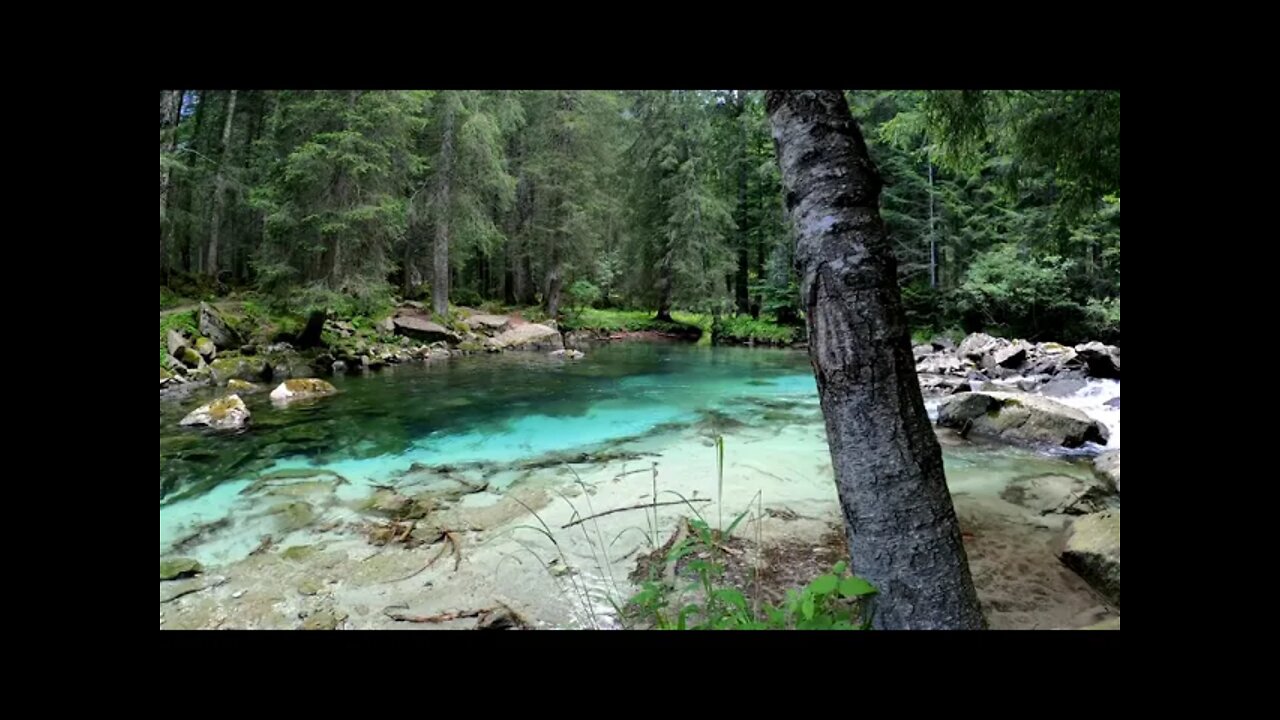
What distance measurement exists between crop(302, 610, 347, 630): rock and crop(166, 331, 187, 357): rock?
35.7 ft

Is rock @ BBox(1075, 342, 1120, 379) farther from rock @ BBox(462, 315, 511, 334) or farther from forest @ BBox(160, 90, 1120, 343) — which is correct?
rock @ BBox(462, 315, 511, 334)

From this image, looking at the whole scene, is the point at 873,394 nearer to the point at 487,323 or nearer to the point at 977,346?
the point at 977,346

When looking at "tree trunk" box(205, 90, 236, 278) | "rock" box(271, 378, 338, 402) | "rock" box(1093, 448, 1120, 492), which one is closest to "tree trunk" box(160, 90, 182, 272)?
"rock" box(271, 378, 338, 402)

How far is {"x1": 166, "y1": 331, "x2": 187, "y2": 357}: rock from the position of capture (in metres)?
11.1

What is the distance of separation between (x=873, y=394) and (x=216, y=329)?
49.7 feet

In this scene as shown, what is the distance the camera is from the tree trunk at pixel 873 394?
225 centimetres

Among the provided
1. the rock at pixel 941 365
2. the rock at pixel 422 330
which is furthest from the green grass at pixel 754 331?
the rock at pixel 422 330

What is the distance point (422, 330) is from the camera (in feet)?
61.5

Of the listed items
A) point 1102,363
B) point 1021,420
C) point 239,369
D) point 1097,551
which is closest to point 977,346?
point 1102,363

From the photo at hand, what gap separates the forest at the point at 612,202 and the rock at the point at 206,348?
6.77ft

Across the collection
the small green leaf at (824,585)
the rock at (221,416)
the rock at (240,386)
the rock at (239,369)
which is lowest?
the rock at (221,416)

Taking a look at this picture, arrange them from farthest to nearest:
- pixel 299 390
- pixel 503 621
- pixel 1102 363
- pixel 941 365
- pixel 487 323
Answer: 1. pixel 487 323
2. pixel 941 365
3. pixel 1102 363
4. pixel 299 390
5. pixel 503 621

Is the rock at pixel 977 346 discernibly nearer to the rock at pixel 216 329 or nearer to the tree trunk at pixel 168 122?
the rock at pixel 216 329
